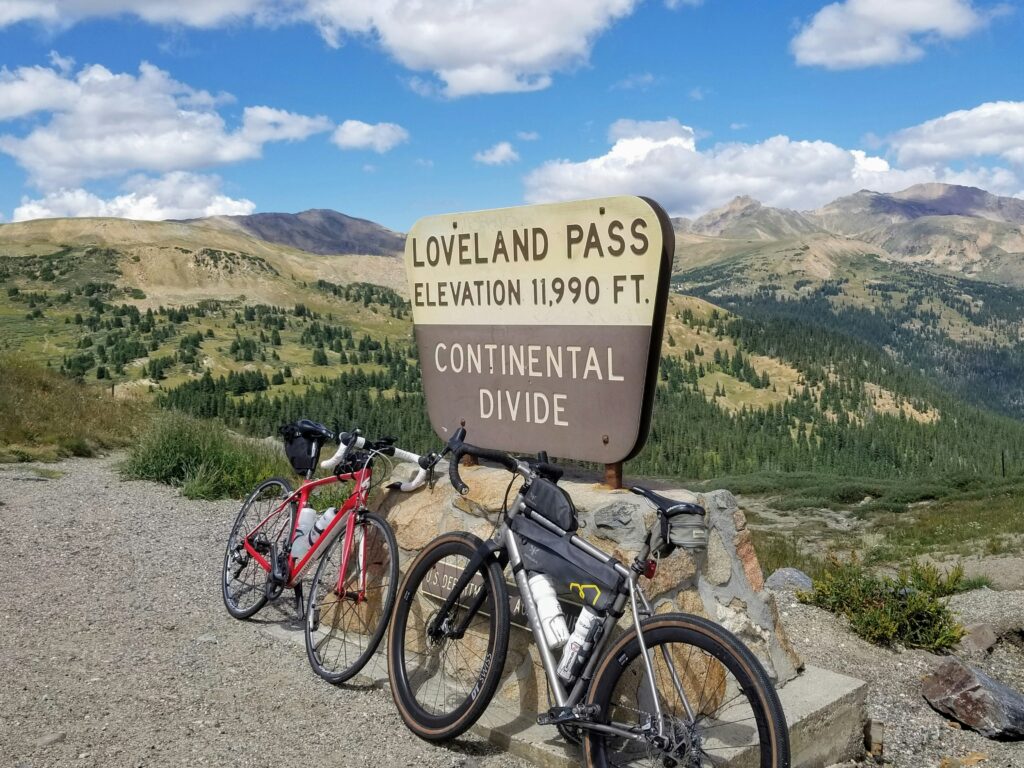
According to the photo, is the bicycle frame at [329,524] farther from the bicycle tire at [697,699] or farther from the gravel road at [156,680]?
the bicycle tire at [697,699]

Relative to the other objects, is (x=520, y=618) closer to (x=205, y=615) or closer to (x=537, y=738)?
(x=537, y=738)

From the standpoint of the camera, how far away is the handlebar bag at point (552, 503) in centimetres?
387

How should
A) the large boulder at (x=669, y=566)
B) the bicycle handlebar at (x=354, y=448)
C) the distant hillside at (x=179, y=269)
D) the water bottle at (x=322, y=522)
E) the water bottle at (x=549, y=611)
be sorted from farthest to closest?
the distant hillside at (x=179, y=269) < the water bottle at (x=322, y=522) < the bicycle handlebar at (x=354, y=448) < the large boulder at (x=669, y=566) < the water bottle at (x=549, y=611)

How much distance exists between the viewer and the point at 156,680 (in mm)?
4895

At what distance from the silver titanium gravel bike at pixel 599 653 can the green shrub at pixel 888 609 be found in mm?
4567

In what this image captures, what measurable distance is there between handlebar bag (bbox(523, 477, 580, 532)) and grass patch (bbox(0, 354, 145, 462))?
449 inches

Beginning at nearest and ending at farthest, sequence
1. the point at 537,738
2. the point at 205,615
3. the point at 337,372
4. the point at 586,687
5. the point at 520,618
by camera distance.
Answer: the point at 586,687 → the point at 537,738 → the point at 520,618 → the point at 205,615 → the point at 337,372

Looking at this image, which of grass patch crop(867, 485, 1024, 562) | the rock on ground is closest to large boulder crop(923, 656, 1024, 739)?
the rock on ground

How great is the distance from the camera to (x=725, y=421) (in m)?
131

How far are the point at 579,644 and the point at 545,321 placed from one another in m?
2.00

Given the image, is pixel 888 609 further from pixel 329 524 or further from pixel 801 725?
pixel 329 524

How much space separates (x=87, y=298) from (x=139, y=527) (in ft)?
426

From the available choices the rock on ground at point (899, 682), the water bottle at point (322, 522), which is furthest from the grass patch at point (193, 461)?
the rock on ground at point (899, 682)

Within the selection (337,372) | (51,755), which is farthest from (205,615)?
(337,372)
